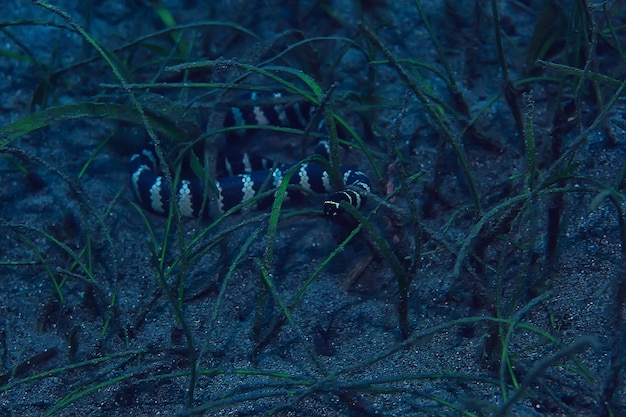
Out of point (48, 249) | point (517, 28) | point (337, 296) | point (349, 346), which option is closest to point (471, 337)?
point (349, 346)

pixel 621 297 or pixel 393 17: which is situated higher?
pixel 393 17

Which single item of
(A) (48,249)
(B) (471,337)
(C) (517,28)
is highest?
(C) (517,28)

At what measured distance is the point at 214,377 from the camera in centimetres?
266

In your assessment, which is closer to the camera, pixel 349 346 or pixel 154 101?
pixel 349 346

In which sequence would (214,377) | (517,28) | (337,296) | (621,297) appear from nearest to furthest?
(621,297) < (214,377) < (337,296) < (517,28)

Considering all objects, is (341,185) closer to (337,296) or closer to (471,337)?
(337,296)

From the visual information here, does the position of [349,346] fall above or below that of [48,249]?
below

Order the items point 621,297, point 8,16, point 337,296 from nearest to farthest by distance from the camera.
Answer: point 621,297 < point 337,296 < point 8,16

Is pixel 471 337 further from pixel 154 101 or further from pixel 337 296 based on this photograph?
pixel 154 101

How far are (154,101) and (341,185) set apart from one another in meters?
1.64

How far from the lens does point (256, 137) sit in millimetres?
4836

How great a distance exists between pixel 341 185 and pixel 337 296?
0.76m

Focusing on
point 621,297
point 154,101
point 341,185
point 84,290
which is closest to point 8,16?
point 154,101

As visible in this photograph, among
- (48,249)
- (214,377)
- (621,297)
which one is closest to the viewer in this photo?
(621,297)
